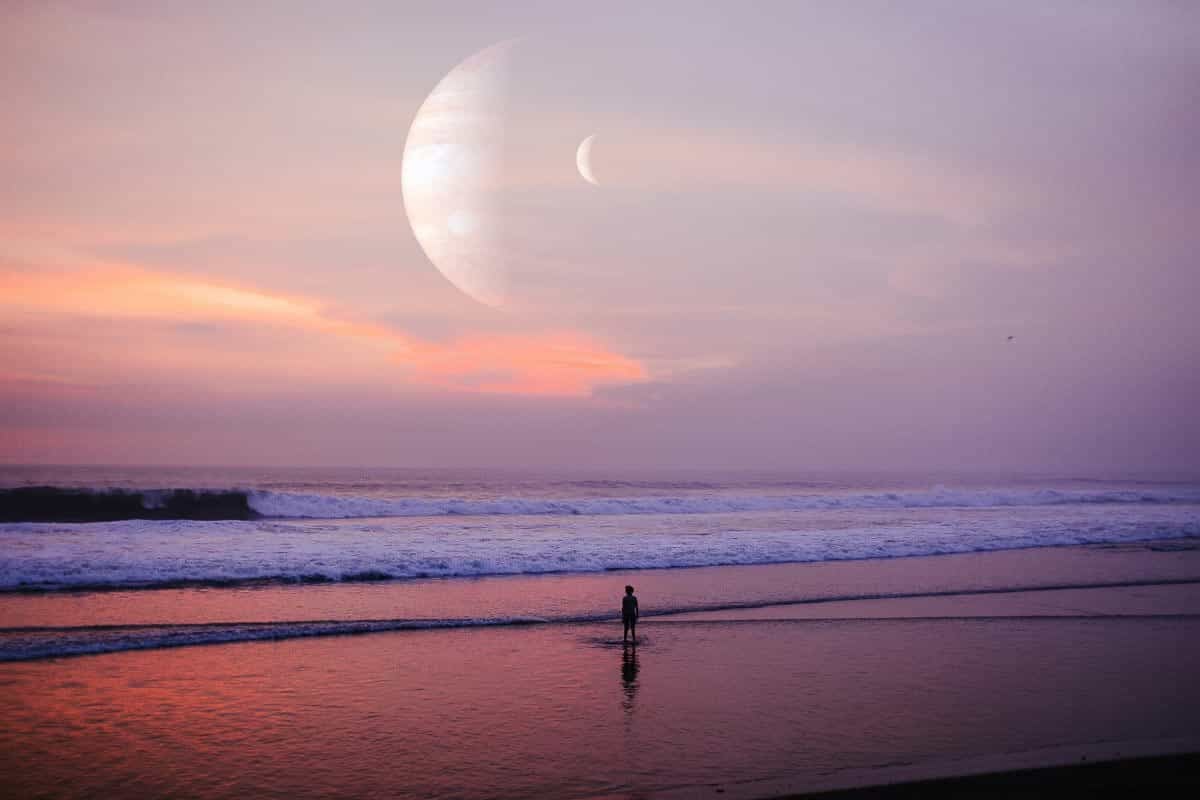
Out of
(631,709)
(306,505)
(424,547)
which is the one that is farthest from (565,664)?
(306,505)

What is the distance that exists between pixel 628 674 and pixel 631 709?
181 cm

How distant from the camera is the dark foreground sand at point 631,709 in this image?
8930 mm

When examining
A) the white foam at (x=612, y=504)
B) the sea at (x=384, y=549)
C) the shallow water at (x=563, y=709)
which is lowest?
the shallow water at (x=563, y=709)

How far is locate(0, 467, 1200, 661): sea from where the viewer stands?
1716 cm

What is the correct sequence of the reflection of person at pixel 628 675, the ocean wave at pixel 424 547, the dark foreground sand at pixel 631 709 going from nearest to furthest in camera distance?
the dark foreground sand at pixel 631 709 < the reflection of person at pixel 628 675 < the ocean wave at pixel 424 547

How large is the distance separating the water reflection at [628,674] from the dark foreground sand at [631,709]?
55mm

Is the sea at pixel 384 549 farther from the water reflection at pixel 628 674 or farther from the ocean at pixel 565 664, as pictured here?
the water reflection at pixel 628 674

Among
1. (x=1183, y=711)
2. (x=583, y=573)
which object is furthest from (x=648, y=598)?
(x=1183, y=711)

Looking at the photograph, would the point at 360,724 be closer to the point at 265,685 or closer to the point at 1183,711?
the point at 265,685

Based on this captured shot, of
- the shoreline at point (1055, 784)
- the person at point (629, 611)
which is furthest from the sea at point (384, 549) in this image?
the shoreline at point (1055, 784)

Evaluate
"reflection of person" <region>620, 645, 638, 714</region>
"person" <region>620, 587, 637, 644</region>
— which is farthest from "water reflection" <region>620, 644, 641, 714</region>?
"person" <region>620, 587, 637, 644</region>

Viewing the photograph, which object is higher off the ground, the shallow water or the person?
the person

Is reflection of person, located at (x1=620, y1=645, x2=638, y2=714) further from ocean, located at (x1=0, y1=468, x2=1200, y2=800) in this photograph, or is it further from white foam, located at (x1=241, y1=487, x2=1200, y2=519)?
white foam, located at (x1=241, y1=487, x2=1200, y2=519)

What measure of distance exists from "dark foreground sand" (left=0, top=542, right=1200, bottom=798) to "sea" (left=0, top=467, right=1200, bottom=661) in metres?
1.21
